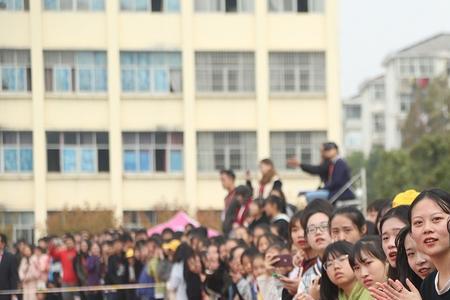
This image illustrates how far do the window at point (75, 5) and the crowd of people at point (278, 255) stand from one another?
1449 centimetres

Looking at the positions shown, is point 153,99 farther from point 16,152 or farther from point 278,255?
point 278,255

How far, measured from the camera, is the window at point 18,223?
3581 centimetres

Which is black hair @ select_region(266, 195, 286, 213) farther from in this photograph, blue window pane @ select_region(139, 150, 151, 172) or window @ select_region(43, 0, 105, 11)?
window @ select_region(43, 0, 105, 11)

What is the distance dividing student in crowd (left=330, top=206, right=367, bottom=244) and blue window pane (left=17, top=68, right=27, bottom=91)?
98.2 ft

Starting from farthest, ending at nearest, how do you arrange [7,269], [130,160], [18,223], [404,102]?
1. [404,102]
2. [130,160]
3. [18,223]
4. [7,269]

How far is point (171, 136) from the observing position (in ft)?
122

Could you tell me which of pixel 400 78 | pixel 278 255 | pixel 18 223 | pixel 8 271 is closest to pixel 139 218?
pixel 18 223

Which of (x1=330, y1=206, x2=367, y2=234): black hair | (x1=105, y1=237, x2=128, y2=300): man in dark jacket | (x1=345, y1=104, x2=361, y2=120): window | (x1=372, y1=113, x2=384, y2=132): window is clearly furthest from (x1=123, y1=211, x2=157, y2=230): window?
(x1=345, y1=104, x2=361, y2=120): window

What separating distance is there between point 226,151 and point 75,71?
5622 mm

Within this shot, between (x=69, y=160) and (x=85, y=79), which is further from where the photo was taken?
(x=85, y=79)

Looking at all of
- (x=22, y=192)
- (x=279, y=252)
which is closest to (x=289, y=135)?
(x=22, y=192)

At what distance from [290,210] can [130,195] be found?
23304 millimetres

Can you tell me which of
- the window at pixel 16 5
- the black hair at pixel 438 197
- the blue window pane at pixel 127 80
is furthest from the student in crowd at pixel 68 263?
the black hair at pixel 438 197

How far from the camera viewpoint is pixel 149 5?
37594 mm
